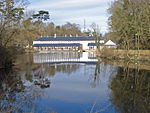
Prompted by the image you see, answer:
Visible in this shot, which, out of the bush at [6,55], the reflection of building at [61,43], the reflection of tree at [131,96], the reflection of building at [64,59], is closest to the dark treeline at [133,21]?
the reflection of building at [64,59]

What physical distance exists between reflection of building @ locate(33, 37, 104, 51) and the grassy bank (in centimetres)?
2319

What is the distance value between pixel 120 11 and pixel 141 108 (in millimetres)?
20239

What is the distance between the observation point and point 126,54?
22953mm

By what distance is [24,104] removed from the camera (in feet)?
20.7

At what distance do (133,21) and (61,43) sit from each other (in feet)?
102

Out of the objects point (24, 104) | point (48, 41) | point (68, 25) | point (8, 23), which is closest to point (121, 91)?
point (24, 104)

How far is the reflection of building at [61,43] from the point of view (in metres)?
49.6

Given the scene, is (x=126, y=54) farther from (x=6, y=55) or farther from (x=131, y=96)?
(x=131, y=96)

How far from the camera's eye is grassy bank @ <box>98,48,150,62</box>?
68.0 ft

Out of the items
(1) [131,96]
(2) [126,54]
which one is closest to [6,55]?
(1) [131,96]

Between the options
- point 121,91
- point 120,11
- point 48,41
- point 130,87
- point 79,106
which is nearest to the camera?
point 79,106

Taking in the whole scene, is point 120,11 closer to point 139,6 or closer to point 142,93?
point 139,6

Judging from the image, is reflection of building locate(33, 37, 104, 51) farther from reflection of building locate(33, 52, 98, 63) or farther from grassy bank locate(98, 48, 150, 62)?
grassy bank locate(98, 48, 150, 62)

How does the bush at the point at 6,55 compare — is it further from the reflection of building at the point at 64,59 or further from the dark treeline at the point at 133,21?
the dark treeline at the point at 133,21
